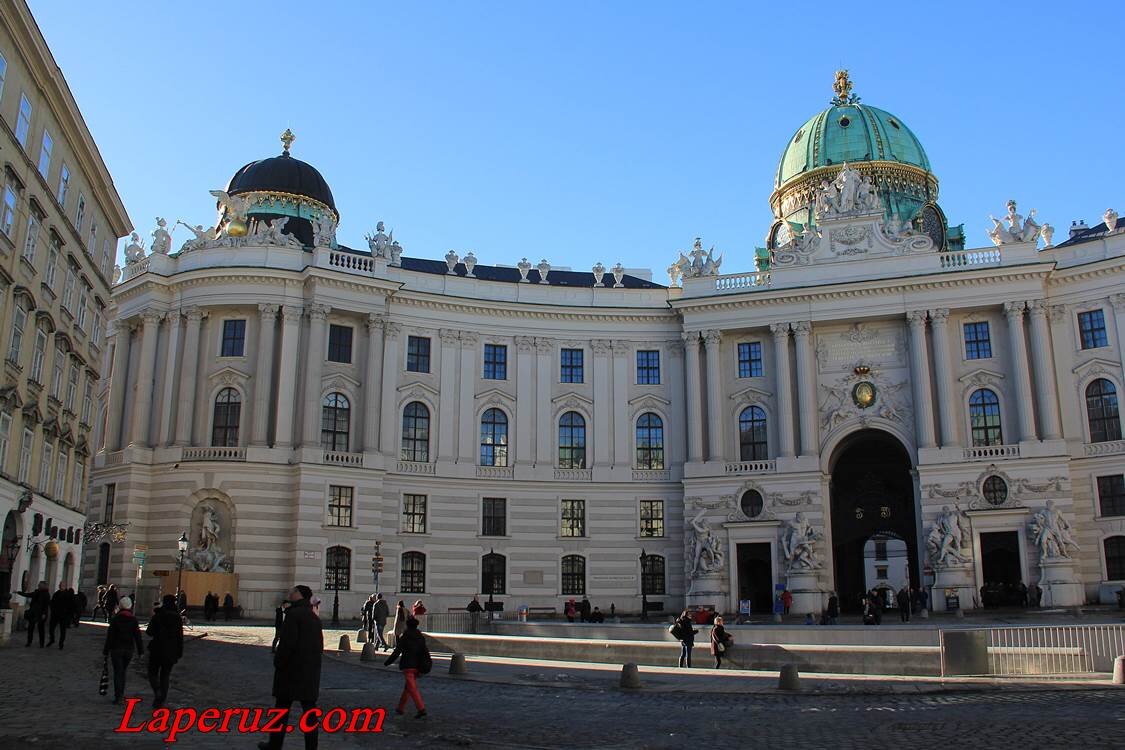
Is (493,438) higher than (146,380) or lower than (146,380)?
lower

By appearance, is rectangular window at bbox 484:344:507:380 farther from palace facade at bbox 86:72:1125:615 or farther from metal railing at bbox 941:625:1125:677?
metal railing at bbox 941:625:1125:677

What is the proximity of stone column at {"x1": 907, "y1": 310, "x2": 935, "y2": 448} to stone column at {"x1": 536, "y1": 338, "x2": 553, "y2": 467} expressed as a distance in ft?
61.4

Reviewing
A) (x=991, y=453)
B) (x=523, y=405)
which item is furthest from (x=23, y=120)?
(x=991, y=453)

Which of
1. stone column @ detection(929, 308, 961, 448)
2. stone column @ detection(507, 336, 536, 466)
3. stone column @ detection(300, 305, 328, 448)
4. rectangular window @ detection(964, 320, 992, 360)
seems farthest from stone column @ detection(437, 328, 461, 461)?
rectangular window @ detection(964, 320, 992, 360)

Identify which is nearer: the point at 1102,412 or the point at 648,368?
the point at 1102,412

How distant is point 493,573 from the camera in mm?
55906

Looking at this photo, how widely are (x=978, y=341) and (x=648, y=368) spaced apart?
17.1 meters

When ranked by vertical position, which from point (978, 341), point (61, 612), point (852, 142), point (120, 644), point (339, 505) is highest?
point (852, 142)

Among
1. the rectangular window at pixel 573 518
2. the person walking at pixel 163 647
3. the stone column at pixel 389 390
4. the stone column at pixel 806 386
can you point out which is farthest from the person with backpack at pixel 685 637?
the stone column at pixel 389 390

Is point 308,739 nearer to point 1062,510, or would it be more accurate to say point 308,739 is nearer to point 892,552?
point 1062,510

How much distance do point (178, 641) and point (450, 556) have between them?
3863 centimetres

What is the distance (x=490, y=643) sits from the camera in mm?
31219

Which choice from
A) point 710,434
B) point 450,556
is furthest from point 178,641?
point 710,434

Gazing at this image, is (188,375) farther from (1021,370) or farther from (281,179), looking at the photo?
(1021,370)
